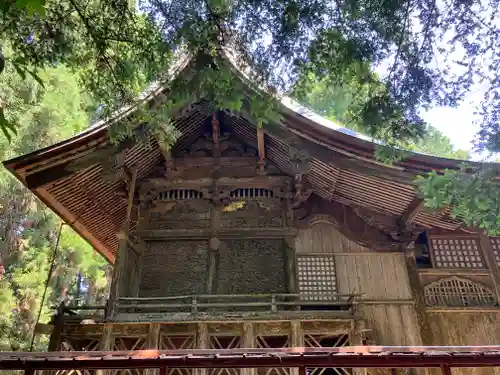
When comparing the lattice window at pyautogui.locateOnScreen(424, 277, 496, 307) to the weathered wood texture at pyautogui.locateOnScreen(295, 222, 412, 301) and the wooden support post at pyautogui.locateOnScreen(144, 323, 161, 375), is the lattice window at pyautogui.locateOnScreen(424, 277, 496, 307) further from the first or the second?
the wooden support post at pyautogui.locateOnScreen(144, 323, 161, 375)

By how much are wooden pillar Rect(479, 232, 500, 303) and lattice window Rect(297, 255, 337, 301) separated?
2.99 m

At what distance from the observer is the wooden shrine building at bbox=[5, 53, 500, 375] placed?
8.67 metres

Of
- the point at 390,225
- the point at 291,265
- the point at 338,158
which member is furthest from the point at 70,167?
the point at 390,225

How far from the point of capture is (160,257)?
33.2ft

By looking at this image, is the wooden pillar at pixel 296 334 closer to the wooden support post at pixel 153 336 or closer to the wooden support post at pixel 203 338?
the wooden support post at pixel 203 338

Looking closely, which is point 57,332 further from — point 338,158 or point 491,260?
point 491,260

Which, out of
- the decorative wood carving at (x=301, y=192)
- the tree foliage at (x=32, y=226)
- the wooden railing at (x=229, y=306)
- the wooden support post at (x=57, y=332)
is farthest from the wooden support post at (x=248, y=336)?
the tree foliage at (x=32, y=226)

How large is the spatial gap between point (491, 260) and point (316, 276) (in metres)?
3.45

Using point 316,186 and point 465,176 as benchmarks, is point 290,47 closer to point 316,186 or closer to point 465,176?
point 465,176

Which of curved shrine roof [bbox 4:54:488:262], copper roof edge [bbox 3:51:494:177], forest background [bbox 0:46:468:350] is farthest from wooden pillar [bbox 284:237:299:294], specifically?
forest background [bbox 0:46:468:350]

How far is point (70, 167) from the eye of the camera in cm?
924

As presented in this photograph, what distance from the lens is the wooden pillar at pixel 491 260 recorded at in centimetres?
926

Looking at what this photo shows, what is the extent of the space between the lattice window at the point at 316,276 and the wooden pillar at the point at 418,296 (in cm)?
148

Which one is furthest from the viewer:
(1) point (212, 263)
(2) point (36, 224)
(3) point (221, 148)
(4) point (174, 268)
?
(2) point (36, 224)
